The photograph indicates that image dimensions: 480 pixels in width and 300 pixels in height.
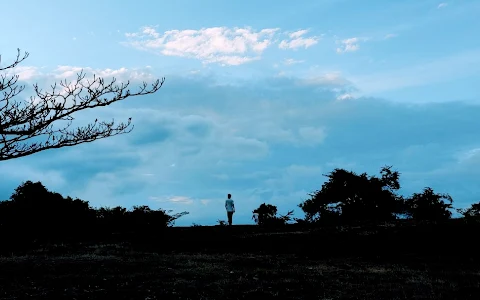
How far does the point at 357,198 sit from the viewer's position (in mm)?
45375

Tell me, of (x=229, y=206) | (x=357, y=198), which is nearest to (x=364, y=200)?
(x=357, y=198)

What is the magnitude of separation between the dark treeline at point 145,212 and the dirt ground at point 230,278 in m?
8.42

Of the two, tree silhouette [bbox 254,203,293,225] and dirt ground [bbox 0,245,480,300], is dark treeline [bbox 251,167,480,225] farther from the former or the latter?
dirt ground [bbox 0,245,480,300]

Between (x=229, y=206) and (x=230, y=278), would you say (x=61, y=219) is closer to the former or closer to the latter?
(x=229, y=206)

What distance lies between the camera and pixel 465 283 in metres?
16.7

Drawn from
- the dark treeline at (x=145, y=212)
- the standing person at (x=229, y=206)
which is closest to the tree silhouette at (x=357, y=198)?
the dark treeline at (x=145, y=212)

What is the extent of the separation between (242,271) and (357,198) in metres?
28.3

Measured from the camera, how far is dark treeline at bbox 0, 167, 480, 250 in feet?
107

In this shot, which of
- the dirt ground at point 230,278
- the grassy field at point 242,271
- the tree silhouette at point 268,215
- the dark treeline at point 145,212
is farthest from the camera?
the tree silhouette at point 268,215

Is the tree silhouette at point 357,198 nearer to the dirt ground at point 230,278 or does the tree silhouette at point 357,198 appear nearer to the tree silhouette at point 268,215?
the tree silhouette at point 268,215

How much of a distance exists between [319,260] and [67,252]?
12.5m

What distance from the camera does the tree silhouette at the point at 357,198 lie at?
4503cm

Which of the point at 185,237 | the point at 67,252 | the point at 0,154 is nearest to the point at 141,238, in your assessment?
the point at 185,237

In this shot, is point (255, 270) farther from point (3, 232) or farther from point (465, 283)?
point (3, 232)
